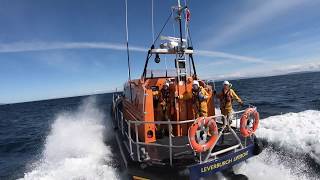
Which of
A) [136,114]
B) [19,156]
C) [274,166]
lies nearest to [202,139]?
[136,114]

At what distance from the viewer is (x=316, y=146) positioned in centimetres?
944

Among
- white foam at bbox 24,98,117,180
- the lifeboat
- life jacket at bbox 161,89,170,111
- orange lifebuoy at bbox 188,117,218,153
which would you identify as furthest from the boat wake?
white foam at bbox 24,98,117,180

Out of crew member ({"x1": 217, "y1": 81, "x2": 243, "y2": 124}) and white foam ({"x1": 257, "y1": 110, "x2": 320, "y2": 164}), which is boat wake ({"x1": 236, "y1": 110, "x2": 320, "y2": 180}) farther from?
crew member ({"x1": 217, "y1": 81, "x2": 243, "y2": 124})

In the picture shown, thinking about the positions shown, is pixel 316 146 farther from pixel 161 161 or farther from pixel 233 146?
pixel 161 161

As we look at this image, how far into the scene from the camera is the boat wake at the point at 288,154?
315 inches

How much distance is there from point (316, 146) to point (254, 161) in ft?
8.27

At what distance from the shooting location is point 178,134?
8.30 metres

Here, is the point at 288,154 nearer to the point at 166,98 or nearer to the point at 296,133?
the point at 296,133

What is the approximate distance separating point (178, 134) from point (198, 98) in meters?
1.52

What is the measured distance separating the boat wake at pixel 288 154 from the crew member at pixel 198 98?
229 centimetres

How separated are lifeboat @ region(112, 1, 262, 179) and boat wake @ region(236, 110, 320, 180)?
120 centimetres

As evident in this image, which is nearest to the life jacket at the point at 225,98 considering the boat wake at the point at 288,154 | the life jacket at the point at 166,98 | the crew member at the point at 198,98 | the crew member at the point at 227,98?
the crew member at the point at 227,98

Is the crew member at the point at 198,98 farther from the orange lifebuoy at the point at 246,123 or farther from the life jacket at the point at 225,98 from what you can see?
the orange lifebuoy at the point at 246,123

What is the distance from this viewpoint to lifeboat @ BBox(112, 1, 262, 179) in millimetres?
6137
